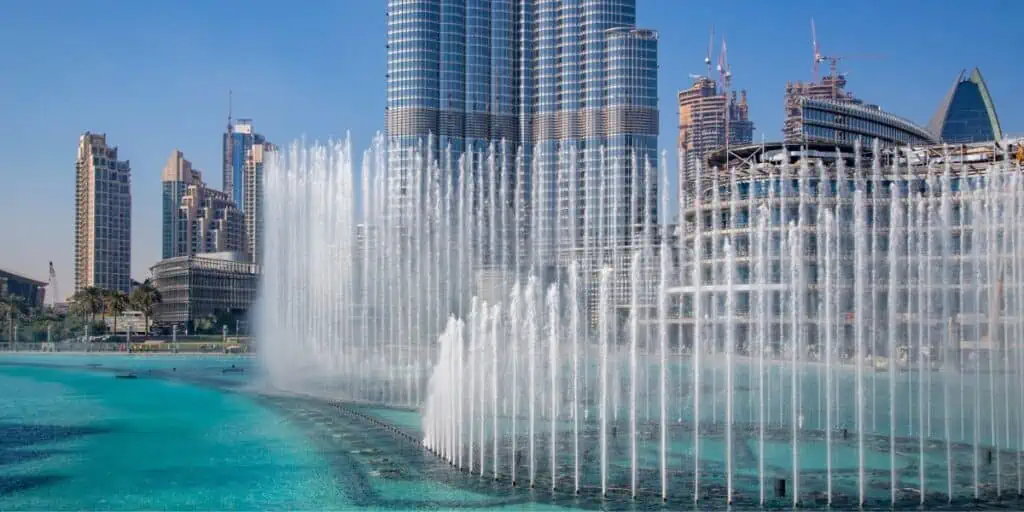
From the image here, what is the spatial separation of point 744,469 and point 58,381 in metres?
61.9

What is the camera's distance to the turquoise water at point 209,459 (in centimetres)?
2919

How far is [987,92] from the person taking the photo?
163m

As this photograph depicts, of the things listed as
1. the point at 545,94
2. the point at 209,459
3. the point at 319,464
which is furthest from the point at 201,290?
the point at 319,464

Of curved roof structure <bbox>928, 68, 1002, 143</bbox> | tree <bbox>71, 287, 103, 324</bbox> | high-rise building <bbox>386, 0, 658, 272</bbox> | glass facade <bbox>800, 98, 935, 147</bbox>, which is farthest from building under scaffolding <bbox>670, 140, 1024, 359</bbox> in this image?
tree <bbox>71, 287, 103, 324</bbox>

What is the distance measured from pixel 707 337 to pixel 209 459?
66.3 meters

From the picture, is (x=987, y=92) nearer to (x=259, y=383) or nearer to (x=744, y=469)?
(x=259, y=383)

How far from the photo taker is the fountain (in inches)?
1291

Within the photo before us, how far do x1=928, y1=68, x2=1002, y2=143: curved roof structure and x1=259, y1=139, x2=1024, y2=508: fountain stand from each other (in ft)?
188

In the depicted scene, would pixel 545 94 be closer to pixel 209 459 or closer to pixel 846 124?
pixel 846 124

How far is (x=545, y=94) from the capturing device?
14638cm

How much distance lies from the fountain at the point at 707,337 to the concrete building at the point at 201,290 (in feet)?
213

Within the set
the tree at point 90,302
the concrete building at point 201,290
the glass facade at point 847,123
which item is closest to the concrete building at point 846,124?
the glass facade at point 847,123

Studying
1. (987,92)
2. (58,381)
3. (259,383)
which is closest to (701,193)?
(259,383)

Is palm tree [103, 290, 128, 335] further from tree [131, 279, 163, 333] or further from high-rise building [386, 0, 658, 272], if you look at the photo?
high-rise building [386, 0, 658, 272]
